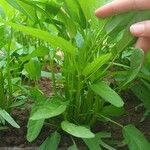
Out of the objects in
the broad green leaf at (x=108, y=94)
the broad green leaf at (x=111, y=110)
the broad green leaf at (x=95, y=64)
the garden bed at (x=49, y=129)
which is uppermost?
the broad green leaf at (x=95, y=64)

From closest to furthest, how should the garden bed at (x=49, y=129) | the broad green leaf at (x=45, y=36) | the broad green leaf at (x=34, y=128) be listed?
the broad green leaf at (x=45, y=36) → the broad green leaf at (x=34, y=128) → the garden bed at (x=49, y=129)

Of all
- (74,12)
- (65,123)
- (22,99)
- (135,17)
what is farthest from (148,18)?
(22,99)

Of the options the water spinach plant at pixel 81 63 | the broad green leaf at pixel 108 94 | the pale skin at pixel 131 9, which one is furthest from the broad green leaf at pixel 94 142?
the pale skin at pixel 131 9

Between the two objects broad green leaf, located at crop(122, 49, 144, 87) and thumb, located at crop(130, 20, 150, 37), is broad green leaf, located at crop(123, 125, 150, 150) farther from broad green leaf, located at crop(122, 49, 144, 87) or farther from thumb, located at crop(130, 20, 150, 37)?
thumb, located at crop(130, 20, 150, 37)

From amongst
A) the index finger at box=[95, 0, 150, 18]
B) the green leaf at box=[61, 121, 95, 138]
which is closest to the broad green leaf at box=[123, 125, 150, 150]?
the green leaf at box=[61, 121, 95, 138]

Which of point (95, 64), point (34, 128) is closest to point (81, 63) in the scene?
point (95, 64)

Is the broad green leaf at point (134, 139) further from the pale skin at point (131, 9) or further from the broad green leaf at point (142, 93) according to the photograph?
the pale skin at point (131, 9)

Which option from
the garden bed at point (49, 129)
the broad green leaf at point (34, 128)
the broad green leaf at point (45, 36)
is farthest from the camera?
the garden bed at point (49, 129)
